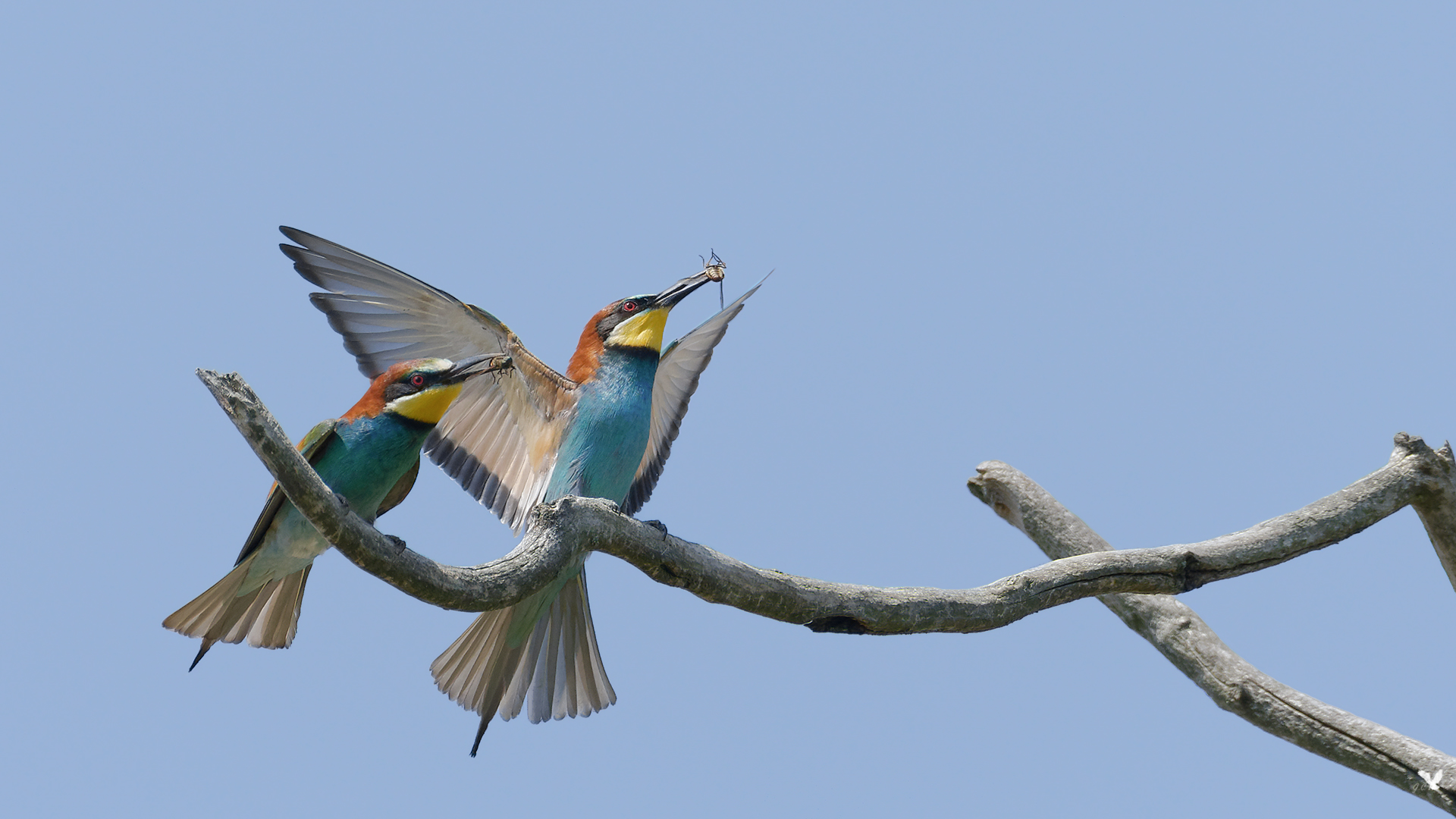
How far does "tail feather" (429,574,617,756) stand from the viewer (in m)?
4.48

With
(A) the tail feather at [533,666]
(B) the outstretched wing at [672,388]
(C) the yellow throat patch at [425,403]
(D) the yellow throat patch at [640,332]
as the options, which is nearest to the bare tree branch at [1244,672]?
(B) the outstretched wing at [672,388]

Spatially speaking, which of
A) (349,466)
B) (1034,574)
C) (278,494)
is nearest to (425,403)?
(349,466)

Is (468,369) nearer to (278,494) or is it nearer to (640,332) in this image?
(278,494)

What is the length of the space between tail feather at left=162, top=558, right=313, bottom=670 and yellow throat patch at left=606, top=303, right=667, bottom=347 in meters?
1.49

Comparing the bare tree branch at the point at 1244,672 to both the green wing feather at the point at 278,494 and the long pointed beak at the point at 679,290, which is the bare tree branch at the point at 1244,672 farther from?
the green wing feather at the point at 278,494

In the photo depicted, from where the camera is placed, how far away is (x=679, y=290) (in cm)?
491

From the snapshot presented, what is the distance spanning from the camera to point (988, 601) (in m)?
4.12

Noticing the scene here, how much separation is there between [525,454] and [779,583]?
4.69ft

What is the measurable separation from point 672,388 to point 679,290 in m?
0.62

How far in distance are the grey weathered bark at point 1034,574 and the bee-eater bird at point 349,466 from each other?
2.53 ft

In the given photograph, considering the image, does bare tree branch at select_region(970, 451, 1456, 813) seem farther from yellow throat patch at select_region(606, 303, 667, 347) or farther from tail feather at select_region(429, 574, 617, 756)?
tail feather at select_region(429, 574, 617, 756)

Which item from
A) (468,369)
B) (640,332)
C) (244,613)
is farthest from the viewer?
(640,332)

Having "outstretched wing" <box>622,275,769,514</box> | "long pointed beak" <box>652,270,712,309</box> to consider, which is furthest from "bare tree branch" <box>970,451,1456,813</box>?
"long pointed beak" <box>652,270,712,309</box>

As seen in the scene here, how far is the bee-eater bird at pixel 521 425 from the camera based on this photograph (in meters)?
4.46
